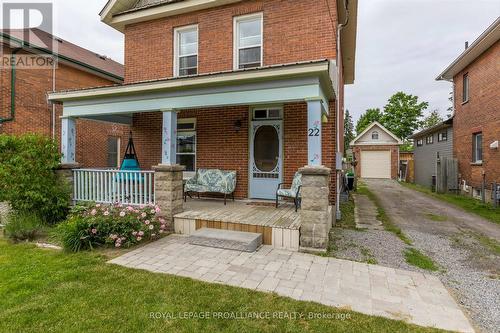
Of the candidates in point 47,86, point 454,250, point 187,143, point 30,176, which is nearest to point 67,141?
point 30,176

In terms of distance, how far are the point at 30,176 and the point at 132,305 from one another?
15.2ft

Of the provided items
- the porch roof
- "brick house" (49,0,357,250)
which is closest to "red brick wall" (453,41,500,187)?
"brick house" (49,0,357,250)

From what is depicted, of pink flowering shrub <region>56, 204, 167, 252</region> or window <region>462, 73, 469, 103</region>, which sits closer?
pink flowering shrub <region>56, 204, 167, 252</region>

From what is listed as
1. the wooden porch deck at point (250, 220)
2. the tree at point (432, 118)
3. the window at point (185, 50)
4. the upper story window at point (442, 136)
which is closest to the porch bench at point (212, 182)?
the wooden porch deck at point (250, 220)

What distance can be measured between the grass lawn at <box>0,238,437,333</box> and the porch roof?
332 cm

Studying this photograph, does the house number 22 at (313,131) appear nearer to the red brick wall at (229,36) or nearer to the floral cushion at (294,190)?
the floral cushion at (294,190)

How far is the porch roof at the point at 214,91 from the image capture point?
4770 millimetres

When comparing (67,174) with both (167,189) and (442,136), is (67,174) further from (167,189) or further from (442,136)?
(442,136)

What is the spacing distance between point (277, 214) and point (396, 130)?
42.1 meters

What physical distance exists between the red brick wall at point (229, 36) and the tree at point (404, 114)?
40.1 m

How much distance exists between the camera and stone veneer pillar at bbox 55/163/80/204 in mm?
6688

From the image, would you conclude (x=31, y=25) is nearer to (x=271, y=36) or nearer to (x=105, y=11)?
(x=105, y=11)

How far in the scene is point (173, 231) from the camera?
5.75 meters

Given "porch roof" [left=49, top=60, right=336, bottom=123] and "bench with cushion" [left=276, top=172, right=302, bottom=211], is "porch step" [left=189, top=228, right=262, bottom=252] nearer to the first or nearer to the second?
"bench with cushion" [left=276, top=172, right=302, bottom=211]
